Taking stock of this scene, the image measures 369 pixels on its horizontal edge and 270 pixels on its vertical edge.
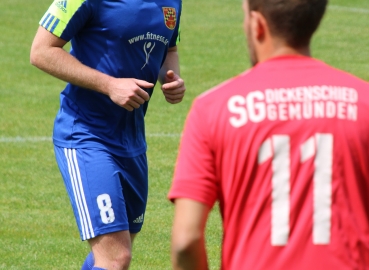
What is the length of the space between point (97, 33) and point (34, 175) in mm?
4698

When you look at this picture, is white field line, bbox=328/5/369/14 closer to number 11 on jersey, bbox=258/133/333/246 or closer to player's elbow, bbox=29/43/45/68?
player's elbow, bbox=29/43/45/68

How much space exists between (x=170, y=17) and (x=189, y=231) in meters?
2.42

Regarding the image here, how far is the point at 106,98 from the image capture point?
16.6 ft

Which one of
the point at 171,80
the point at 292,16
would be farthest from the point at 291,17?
the point at 171,80

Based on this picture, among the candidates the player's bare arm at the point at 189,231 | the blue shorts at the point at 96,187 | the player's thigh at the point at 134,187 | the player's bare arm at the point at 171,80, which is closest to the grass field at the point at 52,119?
the player's thigh at the point at 134,187

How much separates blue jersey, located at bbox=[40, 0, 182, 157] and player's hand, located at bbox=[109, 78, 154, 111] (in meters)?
0.29

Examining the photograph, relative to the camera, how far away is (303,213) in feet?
9.62

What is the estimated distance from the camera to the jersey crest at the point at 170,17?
5145 millimetres

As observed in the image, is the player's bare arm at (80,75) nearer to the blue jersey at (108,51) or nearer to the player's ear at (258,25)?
the blue jersey at (108,51)

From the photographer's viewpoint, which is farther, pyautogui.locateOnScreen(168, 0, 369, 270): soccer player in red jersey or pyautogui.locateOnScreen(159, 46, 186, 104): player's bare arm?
pyautogui.locateOnScreen(159, 46, 186, 104): player's bare arm

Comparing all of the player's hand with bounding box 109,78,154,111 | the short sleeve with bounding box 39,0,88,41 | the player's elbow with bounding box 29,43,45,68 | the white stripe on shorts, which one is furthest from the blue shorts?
the short sleeve with bounding box 39,0,88,41

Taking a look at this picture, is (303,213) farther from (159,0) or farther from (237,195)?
(159,0)

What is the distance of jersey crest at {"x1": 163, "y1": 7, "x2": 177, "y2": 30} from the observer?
16.9ft

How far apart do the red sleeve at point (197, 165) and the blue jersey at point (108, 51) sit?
205cm
